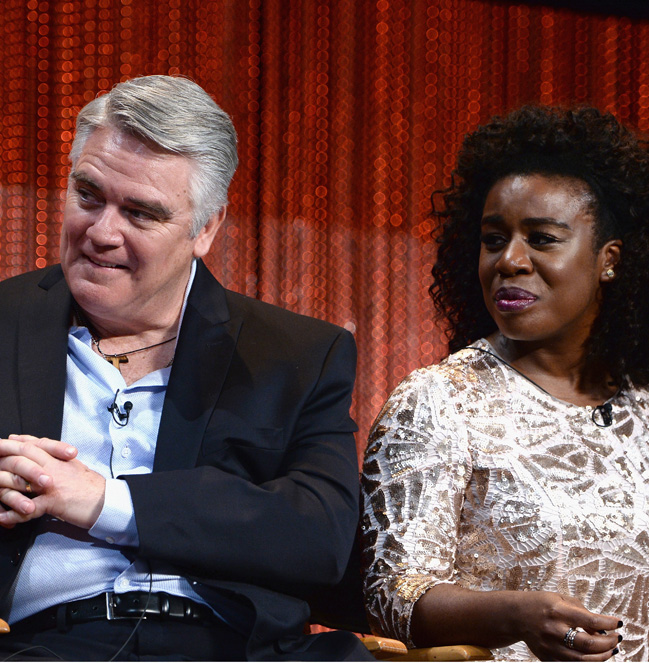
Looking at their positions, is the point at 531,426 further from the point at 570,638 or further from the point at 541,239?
the point at 570,638

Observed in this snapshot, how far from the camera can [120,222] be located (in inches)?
72.6

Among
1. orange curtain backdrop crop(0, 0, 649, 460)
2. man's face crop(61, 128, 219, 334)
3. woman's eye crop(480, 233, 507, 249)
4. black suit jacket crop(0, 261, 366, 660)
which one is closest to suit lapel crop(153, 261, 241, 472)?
black suit jacket crop(0, 261, 366, 660)

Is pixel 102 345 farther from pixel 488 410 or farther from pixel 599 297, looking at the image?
pixel 599 297

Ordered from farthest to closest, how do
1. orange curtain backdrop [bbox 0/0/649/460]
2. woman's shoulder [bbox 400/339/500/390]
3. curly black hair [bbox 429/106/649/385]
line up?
orange curtain backdrop [bbox 0/0/649/460] < curly black hair [bbox 429/106/649/385] < woman's shoulder [bbox 400/339/500/390]

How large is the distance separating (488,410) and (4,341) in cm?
104

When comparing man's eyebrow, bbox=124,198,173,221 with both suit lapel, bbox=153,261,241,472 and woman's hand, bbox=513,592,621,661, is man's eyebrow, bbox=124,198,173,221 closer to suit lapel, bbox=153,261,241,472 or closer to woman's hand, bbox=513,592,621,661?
suit lapel, bbox=153,261,241,472

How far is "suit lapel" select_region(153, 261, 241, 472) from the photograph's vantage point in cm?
178

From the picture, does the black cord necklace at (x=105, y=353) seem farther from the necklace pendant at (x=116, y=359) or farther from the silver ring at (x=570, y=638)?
the silver ring at (x=570, y=638)

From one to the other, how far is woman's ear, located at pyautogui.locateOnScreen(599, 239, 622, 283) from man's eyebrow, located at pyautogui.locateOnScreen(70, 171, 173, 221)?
3.48ft

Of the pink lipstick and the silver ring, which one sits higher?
the pink lipstick

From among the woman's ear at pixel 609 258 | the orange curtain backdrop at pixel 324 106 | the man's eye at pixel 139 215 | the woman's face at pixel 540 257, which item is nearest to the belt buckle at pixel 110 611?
the man's eye at pixel 139 215

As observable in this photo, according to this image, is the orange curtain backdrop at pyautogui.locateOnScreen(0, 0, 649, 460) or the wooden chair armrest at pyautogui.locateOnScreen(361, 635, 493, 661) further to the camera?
the orange curtain backdrop at pyautogui.locateOnScreen(0, 0, 649, 460)

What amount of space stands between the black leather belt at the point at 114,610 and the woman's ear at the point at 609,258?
4.11 ft

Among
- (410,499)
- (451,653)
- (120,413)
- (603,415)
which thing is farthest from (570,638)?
(120,413)
